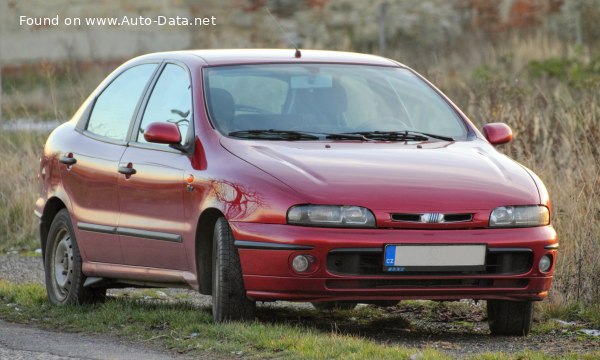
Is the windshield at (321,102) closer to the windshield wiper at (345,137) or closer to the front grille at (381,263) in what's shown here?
the windshield wiper at (345,137)

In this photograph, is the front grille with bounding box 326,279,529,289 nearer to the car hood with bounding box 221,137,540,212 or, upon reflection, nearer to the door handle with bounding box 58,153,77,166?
the car hood with bounding box 221,137,540,212

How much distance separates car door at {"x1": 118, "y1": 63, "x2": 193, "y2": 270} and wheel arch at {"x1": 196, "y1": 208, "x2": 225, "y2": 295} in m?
0.17

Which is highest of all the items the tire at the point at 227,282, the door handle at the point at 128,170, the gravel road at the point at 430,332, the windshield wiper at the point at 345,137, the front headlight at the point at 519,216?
the windshield wiper at the point at 345,137

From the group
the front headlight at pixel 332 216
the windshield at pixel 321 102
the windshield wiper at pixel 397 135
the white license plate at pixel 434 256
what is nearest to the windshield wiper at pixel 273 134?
the windshield at pixel 321 102

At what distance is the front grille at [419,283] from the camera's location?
305 inches

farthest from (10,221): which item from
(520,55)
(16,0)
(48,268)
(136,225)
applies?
A: (16,0)

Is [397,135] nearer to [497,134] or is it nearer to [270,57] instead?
[497,134]

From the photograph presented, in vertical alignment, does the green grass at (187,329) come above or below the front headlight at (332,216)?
below

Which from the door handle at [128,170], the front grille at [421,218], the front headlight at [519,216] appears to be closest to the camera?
the front grille at [421,218]

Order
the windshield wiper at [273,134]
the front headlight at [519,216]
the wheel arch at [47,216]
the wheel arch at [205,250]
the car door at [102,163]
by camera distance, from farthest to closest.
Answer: the wheel arch at [47,216] → the car door at [102,163] → the windshield wiper at [273,134] → the wheel arch at [205,250] → the front headlight at [519,216]

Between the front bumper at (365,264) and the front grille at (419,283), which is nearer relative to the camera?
the front bumper at (365,264)

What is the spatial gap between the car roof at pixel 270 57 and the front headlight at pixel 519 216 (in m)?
1.88

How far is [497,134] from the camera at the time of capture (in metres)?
9.04

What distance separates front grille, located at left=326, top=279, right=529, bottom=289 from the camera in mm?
7758
